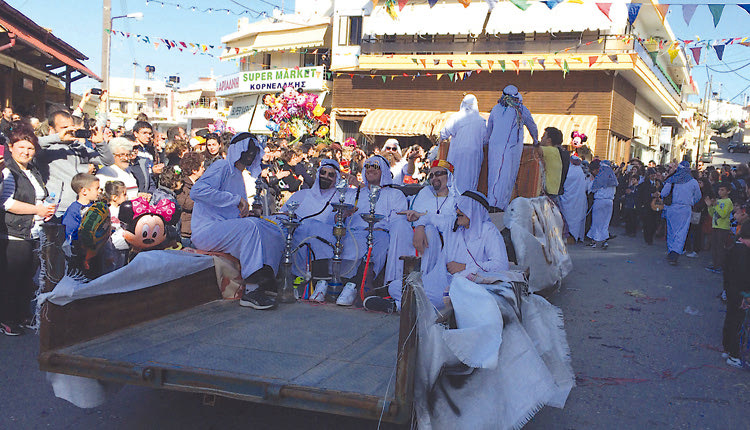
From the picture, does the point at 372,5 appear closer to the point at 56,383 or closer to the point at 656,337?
the point at 656,337

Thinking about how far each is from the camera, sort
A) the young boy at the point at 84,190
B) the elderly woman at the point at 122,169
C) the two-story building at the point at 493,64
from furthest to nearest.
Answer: the two-story building at the point at 493,64
the elderly woman at the point at 122,169
the young boy at the point at 84,190

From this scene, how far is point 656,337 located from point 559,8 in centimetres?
2009

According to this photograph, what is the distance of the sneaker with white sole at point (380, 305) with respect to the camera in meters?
5.11

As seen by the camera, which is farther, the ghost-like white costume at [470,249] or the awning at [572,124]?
the awning at [572,124]

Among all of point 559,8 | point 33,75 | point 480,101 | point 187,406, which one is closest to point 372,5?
point 480,101

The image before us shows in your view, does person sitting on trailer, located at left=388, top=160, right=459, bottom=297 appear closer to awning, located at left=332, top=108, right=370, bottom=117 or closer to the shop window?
awning, located at left=332, top=108, right=370, bottom=117

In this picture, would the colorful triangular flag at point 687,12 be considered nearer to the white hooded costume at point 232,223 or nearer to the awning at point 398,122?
the white hooded costume at point 232,223

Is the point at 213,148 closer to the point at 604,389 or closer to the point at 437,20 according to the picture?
the point at 604,389

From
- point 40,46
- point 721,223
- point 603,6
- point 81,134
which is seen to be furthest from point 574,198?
point 40,46

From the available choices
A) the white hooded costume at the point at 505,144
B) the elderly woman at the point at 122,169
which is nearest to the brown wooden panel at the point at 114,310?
the elderly woman at the point at 122,169

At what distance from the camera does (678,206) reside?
39.2 feet

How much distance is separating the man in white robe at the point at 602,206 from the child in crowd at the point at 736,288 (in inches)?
294

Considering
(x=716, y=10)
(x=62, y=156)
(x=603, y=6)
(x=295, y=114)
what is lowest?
(x=62, y=156)

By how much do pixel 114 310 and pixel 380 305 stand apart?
208 centimetres
